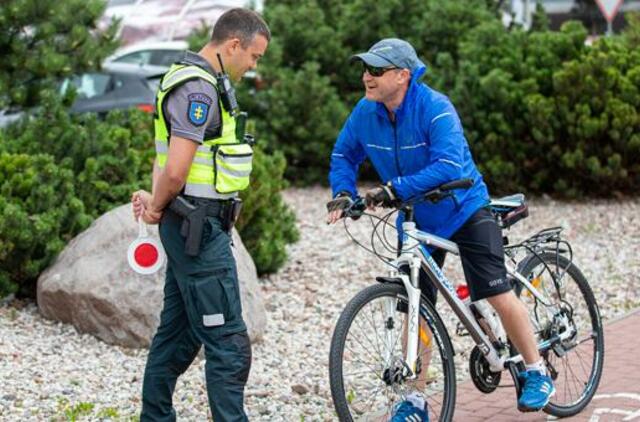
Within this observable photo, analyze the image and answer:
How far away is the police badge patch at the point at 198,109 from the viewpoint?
170 inches

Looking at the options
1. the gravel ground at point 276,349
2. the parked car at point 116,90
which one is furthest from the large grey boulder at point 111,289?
the parked car at point 116,90

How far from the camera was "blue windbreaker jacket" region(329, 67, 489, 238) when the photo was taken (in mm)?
4781

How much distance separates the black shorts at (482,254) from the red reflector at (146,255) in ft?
3.78

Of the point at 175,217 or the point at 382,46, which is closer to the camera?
the point at 175,217

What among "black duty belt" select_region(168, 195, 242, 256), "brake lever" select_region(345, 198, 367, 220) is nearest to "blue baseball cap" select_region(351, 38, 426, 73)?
"brake lever" select_region(345, 198, 367, 220)

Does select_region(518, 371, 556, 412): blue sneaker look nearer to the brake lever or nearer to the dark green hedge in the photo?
the brake lever

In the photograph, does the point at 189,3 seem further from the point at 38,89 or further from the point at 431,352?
the point at 431,352

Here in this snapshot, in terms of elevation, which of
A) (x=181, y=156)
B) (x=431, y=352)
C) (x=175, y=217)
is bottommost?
(x=431, y=352)

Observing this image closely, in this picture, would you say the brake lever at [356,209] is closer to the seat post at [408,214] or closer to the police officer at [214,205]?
the seat post at [408,214]

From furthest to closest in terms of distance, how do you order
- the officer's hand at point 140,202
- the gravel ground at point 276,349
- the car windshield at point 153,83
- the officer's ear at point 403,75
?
the car windshield at point 153,83 < the gravel ground at point 276,349 < the officer's ear at point 403,75 < the officer's hand at point 140,202

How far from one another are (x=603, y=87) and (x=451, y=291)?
6.74 metres

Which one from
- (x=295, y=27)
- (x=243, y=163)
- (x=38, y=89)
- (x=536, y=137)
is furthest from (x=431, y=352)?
(x=295, y=27)

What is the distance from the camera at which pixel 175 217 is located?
14.9 feet

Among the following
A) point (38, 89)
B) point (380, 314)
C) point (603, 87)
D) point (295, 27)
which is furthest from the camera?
point (295, 27)
